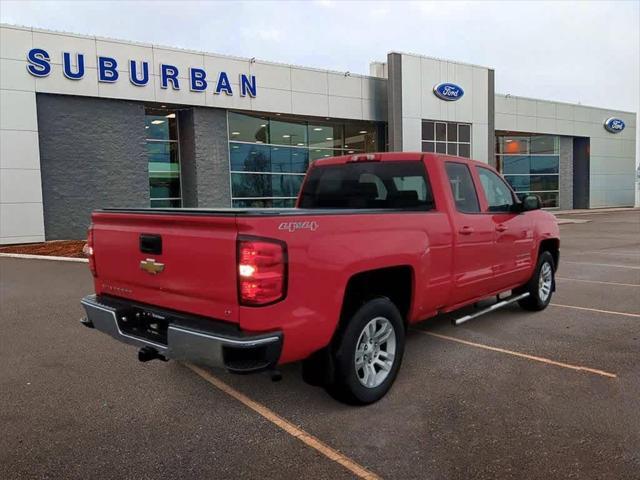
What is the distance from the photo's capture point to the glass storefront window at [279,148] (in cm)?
2184

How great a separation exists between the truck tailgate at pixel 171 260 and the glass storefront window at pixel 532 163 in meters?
31.9

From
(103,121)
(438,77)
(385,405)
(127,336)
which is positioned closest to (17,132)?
(103,121)

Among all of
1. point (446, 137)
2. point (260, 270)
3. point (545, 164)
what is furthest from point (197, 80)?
point (545, 164)

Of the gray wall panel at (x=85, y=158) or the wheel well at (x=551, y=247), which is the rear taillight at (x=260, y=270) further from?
the gray wall panel at (x=85, y=158)

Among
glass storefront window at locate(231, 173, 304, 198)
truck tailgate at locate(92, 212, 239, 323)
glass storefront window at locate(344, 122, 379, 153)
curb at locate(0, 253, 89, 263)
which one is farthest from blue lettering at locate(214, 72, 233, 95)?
truck tailgate at locate(92, 212, 239, 323)

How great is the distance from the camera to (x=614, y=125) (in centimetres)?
3747

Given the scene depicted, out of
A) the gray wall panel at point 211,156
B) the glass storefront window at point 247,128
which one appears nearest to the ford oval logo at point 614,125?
the glass storefront window at point 247,128

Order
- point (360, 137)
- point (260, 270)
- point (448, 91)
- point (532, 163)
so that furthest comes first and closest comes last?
point (532, 163) → point (360, 137) → point (448, 91) → point (260, 270)

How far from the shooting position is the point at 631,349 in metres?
5.16

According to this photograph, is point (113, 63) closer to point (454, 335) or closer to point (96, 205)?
point (96, 205)

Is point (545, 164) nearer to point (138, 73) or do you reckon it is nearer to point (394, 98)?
point (394, 98)

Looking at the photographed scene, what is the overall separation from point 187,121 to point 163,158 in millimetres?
1751

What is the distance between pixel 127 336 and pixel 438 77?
24854mm

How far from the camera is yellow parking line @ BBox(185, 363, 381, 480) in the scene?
3.02 metres
